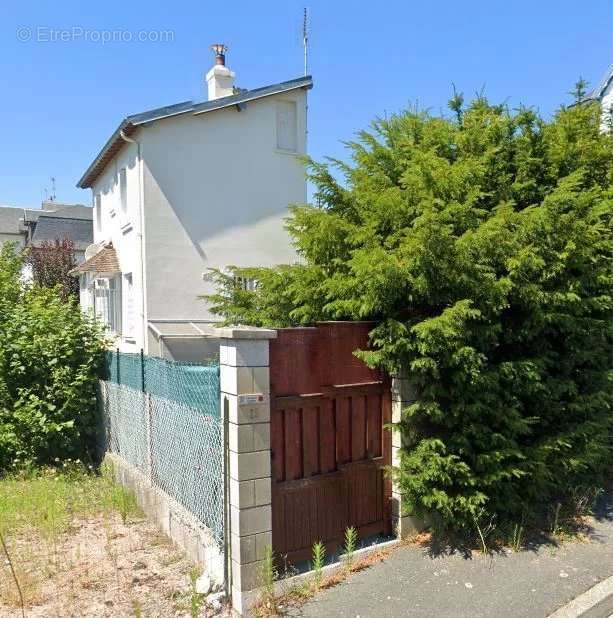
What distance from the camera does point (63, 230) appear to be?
2583 cm

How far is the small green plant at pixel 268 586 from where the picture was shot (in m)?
3.88

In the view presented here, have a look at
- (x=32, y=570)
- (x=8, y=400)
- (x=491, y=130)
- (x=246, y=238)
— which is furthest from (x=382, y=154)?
(x=246, y=238)

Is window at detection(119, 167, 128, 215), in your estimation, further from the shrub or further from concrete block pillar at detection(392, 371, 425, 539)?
concrete block pillar at detection(392, 371, 425, 539)

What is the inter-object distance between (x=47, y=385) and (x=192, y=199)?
5612 mm

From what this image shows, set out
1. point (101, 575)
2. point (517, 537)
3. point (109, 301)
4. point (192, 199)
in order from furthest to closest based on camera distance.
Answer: point (109, 301), point (192, 199), point (517, 537), point (101, 575)

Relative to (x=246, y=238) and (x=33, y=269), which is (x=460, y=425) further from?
(x=33, y=269)

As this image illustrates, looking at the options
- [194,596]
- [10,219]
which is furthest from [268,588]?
[10,219]

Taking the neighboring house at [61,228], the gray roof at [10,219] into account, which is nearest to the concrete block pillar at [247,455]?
the neighboring house at [61,228]

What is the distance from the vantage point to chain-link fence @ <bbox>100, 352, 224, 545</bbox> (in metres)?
4.44

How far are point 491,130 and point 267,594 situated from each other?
4.94 metres

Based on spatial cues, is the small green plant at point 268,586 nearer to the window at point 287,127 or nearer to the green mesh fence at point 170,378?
the green mesh fence at point 170,378

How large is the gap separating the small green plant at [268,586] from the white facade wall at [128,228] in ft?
27.4

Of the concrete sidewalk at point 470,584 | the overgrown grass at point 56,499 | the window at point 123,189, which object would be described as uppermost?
the window at point 123,189

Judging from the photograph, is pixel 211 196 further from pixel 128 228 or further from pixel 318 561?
pixel 318 561
